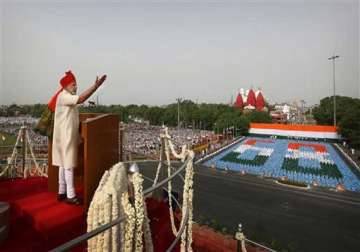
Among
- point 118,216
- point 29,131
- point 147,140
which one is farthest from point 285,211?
point 147,140

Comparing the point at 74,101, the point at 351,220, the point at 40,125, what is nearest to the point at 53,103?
the point at 40,125

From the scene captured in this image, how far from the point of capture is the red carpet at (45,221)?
106 inches

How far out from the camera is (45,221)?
2965 mm

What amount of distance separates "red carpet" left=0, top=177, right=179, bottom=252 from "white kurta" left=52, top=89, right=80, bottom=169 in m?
0.55

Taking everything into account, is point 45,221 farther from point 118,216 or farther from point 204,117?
point 204,117

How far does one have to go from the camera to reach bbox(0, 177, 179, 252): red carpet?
8.86 feet

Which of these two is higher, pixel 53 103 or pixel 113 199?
pixel 53 103

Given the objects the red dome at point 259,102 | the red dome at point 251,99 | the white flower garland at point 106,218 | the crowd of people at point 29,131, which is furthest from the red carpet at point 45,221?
the red dome at point 259,102

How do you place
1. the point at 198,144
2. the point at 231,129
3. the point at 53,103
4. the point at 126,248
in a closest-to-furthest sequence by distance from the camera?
the point at 126,248, the point at 53,103, the point at 198,144, the point at 231,129

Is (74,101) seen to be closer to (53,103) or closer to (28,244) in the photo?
(53,103)

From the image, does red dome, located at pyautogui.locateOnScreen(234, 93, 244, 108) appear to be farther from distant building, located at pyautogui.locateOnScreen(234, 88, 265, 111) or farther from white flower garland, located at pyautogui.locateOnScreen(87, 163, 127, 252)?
white flower garland, located at pyautogui.locateOnScreen(87, 163, 127, 252)

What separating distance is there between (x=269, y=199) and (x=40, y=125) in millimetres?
17305

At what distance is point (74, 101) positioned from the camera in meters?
3.24

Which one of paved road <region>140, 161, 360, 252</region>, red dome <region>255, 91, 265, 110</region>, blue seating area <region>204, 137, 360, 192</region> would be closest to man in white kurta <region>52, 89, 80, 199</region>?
paved road <region>140, 161, 360, 252</region>
